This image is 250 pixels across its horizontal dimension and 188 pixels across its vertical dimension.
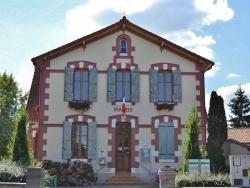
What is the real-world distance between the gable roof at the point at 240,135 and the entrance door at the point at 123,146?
9757mm

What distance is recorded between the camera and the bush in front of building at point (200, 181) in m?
14.6

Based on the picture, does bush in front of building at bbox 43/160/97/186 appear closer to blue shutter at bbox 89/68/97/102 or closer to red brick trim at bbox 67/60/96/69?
blue shutter at bbox 89/68/97/102

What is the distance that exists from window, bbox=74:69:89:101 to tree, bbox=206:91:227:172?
6.30 meters

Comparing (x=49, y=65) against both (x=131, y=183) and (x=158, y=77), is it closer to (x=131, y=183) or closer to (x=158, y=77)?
(x=158, y=77)

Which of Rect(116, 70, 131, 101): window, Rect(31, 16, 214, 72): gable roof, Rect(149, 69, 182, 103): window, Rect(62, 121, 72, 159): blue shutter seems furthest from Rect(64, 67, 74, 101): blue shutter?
Rect(149, 69, 182, 103): window

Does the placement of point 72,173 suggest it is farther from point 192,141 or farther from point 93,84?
point 192,141

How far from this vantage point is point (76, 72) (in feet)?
68.5

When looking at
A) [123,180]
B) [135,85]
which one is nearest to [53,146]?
[123,180]

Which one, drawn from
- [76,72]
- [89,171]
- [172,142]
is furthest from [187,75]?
[89,171]

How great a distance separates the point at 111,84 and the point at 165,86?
279 centimetres

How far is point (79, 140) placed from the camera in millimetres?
20281

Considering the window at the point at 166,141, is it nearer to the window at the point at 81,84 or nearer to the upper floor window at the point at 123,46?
the window at the point at 81,84

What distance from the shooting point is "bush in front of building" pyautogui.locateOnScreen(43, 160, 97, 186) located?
18.6 m

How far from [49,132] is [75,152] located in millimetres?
1607
